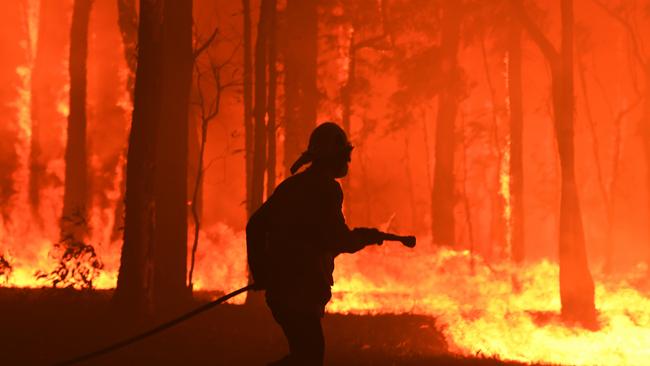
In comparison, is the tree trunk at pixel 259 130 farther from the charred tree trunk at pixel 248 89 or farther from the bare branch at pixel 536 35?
the bare branch at pixel 536 35

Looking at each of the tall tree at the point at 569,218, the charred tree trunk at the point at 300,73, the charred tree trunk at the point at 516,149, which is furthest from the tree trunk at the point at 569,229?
the charred tree trunk at the point at 516,149

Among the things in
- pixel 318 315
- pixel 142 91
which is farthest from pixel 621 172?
pixel 318 315

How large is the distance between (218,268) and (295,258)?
704 inches

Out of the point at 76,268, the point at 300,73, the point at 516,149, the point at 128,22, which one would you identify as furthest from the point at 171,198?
the point at 516,149

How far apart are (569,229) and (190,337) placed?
9.60 metres

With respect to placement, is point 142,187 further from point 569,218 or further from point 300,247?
point 569,218

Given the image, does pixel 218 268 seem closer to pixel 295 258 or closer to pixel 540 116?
pixel 295 258

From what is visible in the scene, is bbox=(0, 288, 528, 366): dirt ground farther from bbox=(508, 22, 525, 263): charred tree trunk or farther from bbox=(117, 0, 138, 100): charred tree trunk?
bbox=(508, 22, 525, 263): charred tree trunk

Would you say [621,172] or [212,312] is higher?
[621,172]

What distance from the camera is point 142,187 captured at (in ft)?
42.4

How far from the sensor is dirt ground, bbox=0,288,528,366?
34.5 feet

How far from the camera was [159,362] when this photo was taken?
10.1 metres

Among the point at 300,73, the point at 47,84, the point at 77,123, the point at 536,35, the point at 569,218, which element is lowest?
the point at 569,218

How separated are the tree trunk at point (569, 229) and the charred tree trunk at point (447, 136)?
328 inches
